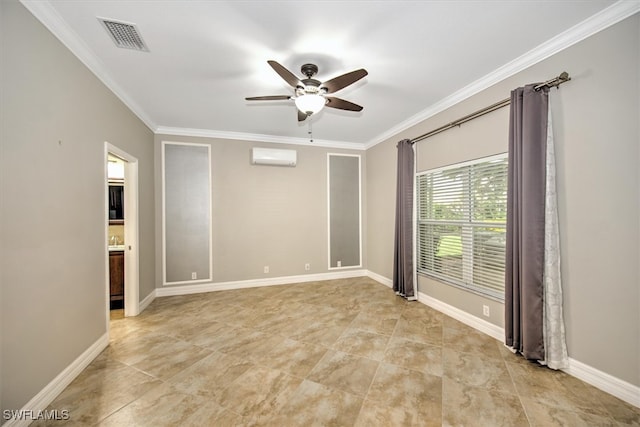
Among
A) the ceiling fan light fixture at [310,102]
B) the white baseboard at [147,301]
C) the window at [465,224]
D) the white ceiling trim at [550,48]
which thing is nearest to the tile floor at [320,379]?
the white baseboard at [147,301]

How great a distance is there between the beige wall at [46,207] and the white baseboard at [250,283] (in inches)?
68.7

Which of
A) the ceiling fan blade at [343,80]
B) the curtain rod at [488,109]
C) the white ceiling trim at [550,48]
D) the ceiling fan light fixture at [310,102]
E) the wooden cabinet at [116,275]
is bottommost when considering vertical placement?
the wooden cabinet at [116,275]

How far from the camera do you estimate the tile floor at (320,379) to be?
1.71m

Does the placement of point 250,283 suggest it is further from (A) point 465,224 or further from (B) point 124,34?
(B) point 124,34

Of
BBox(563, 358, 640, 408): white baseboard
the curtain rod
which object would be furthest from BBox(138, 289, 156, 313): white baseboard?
BBox(563, 358, 640, 408): white baseboard

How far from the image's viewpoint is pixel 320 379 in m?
2.10

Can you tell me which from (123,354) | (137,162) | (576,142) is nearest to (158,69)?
(137,162)

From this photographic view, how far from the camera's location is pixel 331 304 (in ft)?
12.6

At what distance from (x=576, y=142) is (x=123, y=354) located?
448 cm

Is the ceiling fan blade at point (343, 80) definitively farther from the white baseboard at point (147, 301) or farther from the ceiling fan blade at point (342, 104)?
the white baseboard at point (147, 301)

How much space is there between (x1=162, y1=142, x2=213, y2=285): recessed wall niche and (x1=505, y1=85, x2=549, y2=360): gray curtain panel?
14.2ft

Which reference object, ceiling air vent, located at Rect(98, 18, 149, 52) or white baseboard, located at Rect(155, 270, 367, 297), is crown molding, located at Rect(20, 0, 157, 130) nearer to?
ceiling air vent, located at Rect(98, 18, 149, 52)

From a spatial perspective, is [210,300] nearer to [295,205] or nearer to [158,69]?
[295,205]

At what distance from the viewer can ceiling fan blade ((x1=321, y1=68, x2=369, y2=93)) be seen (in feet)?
6.94
